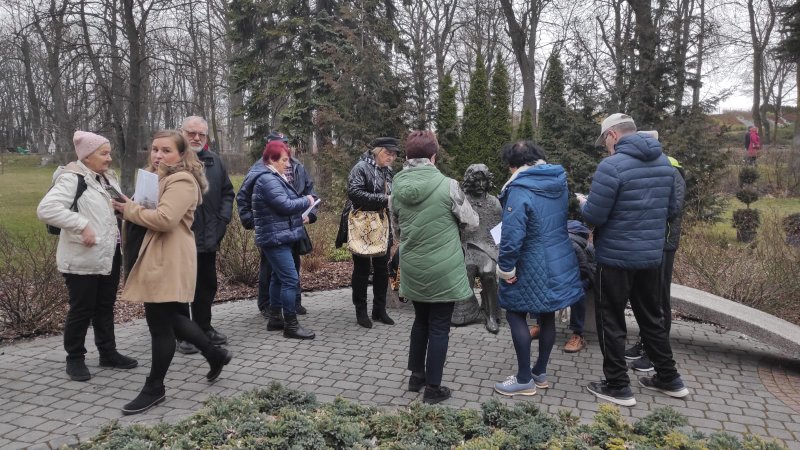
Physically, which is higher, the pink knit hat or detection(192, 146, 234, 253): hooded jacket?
the pink knit hat

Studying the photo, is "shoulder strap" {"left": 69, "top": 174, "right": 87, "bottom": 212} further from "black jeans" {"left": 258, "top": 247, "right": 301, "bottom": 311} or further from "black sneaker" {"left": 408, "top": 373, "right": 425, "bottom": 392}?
"black sneaker" {"left": 408, "top": 373, "right": 425, "bottom": 392}

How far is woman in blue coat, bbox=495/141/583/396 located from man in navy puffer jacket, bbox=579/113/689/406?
0.22 m

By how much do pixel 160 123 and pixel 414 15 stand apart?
3112cm

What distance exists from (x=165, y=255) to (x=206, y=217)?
123 cm

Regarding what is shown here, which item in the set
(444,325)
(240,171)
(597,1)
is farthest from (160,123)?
(444,325)

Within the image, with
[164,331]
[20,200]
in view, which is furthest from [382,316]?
[20,200]

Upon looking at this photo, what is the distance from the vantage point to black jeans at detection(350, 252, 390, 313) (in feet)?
18.4

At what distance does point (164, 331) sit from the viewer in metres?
3.77

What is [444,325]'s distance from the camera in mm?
3857

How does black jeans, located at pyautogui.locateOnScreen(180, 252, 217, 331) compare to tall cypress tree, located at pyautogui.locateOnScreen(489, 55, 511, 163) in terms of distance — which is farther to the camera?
tall cypress tree, located at pyautogui.locateOnScreen(489, 55, 511, 163)

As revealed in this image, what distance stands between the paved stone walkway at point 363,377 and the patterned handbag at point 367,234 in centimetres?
83

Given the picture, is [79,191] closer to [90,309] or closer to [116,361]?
[90,309]

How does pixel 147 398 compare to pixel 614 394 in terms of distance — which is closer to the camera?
pixel 147 398

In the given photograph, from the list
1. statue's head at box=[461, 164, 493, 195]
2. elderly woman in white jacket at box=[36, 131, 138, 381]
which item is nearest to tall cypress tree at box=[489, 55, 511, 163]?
statue's head at box=[461, 164, 493, 195]
